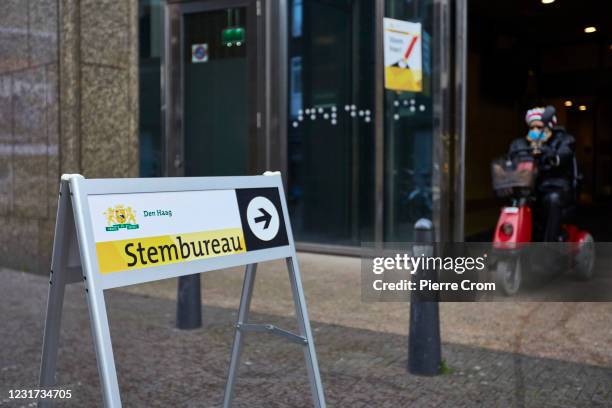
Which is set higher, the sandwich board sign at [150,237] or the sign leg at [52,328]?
the sandwich board sign at [150,237]

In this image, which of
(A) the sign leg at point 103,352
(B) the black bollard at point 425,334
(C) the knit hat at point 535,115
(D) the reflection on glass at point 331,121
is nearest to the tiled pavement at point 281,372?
(B) the black bollard at point 425,334

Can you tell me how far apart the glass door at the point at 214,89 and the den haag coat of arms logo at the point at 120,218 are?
6400 mm

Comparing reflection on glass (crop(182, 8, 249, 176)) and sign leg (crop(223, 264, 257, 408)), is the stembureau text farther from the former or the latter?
reflection on glass (crop(182, 8, 249, 176))

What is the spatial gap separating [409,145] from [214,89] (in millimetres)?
3247

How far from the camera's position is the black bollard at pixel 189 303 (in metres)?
4.76

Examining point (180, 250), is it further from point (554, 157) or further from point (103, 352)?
point (554, 157)

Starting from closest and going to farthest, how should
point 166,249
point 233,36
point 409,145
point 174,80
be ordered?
point 166,249 < point 409,145 < point 233,36 < point 174,80

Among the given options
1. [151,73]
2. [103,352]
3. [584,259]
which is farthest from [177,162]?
[103,352]

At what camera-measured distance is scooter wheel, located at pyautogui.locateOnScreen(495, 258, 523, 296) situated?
5.67 m

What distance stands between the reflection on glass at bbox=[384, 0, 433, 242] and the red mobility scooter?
145cm

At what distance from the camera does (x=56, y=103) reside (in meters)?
6.87

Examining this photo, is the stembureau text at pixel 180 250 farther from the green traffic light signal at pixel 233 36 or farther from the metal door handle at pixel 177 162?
the metal door handle at pixel 177 162

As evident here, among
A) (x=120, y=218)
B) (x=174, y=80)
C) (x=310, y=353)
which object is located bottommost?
(x=310, y=353)

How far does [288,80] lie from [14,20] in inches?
128
